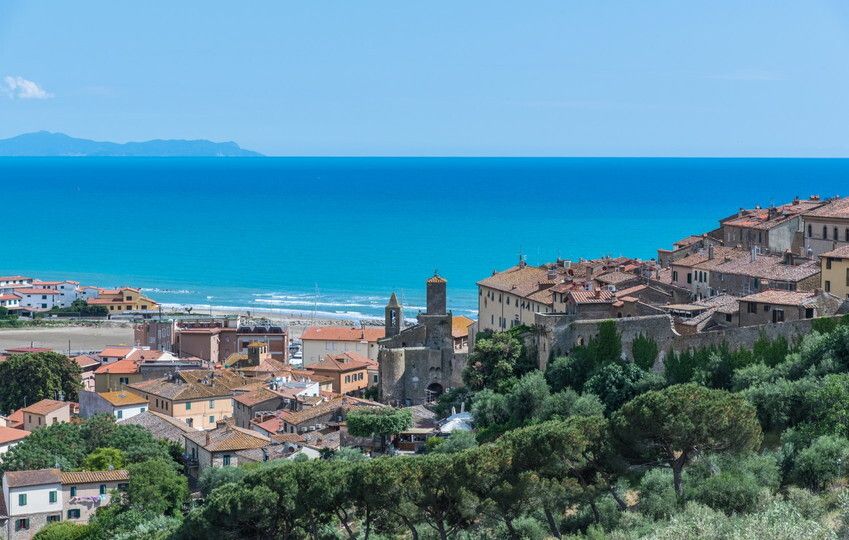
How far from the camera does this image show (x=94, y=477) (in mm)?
39594

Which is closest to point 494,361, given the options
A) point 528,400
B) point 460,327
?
point 528,400

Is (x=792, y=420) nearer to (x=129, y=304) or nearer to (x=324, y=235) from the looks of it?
(x=129, y=304)

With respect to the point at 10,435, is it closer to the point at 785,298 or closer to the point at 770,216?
the point at 785,298

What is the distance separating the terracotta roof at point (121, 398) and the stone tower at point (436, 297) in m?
11.9

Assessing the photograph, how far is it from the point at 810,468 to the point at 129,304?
72.7m

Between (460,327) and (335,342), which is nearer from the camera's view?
(460,327)

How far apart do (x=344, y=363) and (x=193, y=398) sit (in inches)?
312

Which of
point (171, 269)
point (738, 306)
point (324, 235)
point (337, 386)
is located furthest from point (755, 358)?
point (324, 235)

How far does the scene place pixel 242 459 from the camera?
1656 inches

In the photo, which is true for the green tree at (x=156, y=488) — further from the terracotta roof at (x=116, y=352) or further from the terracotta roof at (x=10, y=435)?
the terracotta roof at (x=116, y=352)

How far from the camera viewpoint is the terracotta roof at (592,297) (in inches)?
1607

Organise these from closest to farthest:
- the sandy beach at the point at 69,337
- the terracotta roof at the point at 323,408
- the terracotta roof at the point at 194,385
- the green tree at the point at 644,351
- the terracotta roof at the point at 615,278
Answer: the green tree at the point at 644,351
the terracotta roof at the point at 323,408
the terracotta roof at the point at 615,278
the terracotta roof at the point at 194,385
the sandy beach at the point at 69,337

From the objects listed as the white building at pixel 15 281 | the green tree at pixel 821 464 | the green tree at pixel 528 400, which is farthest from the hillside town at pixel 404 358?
the white building at pixel 15 281

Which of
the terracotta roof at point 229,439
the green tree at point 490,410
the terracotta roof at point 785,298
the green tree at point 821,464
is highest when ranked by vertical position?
the terracotta roof at point 785,298
